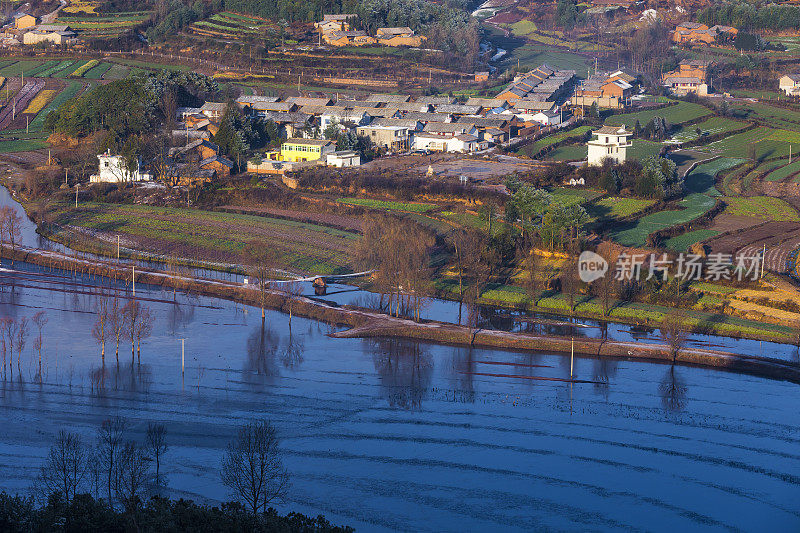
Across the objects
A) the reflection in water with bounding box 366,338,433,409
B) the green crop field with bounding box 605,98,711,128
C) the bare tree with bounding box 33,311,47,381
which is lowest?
the reflection in water with bounding box 366,338,433,409

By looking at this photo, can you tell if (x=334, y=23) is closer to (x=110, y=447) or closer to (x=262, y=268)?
(x=262, y=268)

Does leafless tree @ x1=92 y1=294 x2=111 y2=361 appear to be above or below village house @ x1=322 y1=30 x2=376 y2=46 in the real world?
below

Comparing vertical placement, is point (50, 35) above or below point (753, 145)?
above

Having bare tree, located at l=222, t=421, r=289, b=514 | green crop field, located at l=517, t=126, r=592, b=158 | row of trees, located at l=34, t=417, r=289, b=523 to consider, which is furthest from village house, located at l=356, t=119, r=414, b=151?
bare tree, located at l=222, t=421, r=289, b=514

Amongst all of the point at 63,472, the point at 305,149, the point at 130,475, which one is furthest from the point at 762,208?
the point at 63,472

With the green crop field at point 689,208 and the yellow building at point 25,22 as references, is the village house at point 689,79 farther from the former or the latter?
the yellow building at point 25,22

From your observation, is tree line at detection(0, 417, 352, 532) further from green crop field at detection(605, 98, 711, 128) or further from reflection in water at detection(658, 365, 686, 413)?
green crop field at detection(605, 98, 711, 128)
